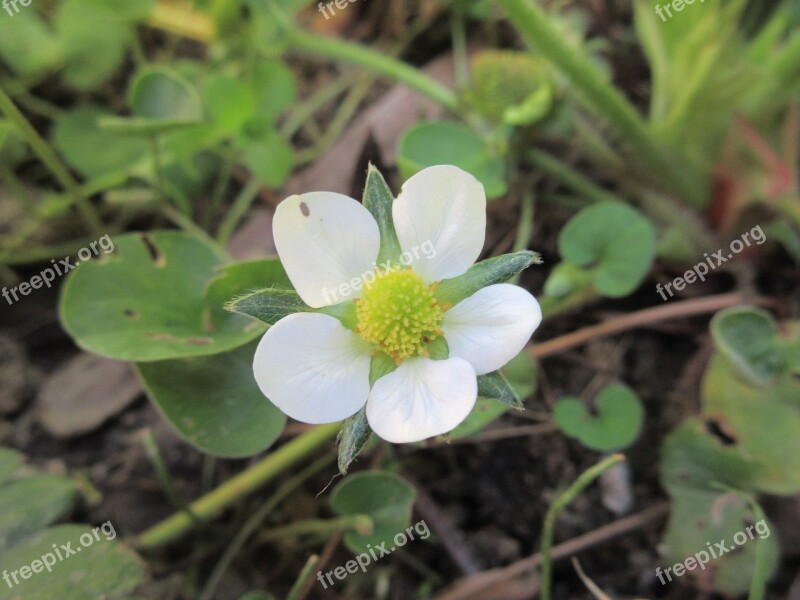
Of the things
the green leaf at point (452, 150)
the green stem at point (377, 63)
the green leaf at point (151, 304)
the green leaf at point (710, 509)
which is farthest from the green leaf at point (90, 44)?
the green leaf at point (710, 509)

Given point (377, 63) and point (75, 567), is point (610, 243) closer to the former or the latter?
point (377, 63)

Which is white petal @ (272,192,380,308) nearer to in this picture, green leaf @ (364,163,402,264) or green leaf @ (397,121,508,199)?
green leaf @ (364,163,402,264)

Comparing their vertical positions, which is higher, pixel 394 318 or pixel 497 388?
pixel 394 318

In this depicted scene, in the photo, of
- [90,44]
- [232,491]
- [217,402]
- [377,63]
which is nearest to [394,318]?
[217,402]

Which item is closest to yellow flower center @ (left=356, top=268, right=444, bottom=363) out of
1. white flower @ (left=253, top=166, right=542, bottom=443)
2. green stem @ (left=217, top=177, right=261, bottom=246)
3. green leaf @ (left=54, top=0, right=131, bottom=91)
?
white flower @ (left=253, top=166, right=542, bottom=443)

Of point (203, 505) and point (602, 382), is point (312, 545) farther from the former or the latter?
point (602, 382)

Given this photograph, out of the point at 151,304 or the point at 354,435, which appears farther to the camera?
the point at 151,304
